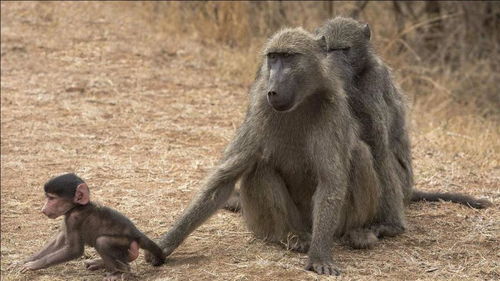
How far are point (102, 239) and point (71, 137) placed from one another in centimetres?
285

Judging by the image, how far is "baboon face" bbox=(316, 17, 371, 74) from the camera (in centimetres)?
490

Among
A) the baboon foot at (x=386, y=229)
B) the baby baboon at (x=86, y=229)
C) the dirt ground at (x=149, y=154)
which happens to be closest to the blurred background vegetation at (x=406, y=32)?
the dirt ground at (x=149, y=154)

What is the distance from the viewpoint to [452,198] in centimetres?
531

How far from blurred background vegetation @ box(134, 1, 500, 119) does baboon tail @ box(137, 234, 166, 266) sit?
4805 millimetres

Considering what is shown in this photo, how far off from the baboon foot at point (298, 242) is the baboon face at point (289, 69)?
726 millimetres

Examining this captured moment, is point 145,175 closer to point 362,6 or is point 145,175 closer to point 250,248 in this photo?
point 250,248

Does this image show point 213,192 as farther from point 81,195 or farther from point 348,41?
point 348,41

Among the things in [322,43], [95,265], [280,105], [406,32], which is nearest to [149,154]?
[95,265]

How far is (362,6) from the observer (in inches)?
368

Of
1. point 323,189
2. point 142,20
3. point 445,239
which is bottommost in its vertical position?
point 445,239

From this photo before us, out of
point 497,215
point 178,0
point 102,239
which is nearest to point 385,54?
point 178,0

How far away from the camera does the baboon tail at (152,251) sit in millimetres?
4180

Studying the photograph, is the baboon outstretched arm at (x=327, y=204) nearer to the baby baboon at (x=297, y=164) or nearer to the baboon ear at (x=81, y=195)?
the baby baboon at (x=297, y=164)

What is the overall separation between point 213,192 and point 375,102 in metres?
1.03
